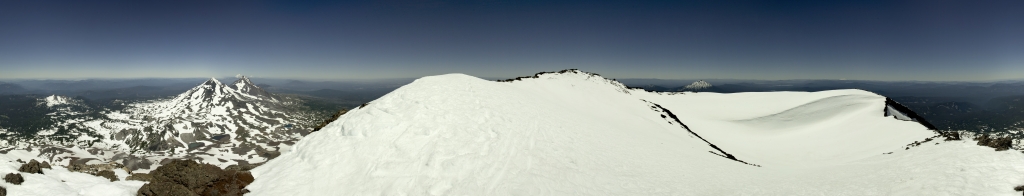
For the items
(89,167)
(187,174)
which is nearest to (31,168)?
(89,167)

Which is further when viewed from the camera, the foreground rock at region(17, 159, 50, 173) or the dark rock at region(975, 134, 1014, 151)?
the dark rock at region(975, 134, 1014, 151)

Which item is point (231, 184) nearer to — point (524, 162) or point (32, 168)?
point (32, 168)

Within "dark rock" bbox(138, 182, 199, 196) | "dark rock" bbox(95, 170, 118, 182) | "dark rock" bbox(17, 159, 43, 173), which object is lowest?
"dark rock" bbox(138, 182, 199, 196)

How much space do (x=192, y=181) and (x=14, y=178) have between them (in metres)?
3.81

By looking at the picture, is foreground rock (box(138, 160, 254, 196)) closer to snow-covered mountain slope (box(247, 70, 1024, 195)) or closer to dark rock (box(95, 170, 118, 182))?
snow-covered mountain slope (box(247, 70, 1024, 195))

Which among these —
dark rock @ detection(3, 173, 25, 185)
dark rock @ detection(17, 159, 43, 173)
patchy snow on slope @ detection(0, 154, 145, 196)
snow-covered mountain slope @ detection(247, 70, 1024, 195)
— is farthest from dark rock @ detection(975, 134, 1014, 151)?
dark rock @ detection(17, 159, 43, 173)

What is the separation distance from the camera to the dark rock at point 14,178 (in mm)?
9609

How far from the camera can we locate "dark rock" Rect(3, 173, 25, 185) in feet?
31.5

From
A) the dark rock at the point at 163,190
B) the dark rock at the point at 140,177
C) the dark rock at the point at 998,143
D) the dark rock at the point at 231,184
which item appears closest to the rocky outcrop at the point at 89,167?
the dark rock at the point at 140,177

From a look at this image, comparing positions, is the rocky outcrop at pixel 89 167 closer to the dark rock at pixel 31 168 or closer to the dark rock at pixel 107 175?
the dark rock at pixel 107 175

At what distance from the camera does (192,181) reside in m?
12.2

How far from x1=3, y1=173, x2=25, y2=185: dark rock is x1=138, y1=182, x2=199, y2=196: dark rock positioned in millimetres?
2526

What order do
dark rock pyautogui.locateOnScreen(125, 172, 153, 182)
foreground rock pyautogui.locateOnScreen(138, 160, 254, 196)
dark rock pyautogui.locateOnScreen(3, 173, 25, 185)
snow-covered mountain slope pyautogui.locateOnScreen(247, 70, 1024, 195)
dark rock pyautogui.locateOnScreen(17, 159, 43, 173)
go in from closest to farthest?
dark rock pyautogui.locateOnScreen(3, 173, 25, 185) < dark rock pyautogui.locateOnScreen(17, 159, 43, 173) < foreground rock pyautogui.locateOnScreen(138, 160, 254, 196) < dark rock pyautogui.locateOnScreen(125, 172, 153, 182) < snow-covered mountain slope pyautogui.locateOnScreen(247, 70, 1024, 195)

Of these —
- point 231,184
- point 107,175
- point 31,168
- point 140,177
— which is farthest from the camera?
point 231,184
